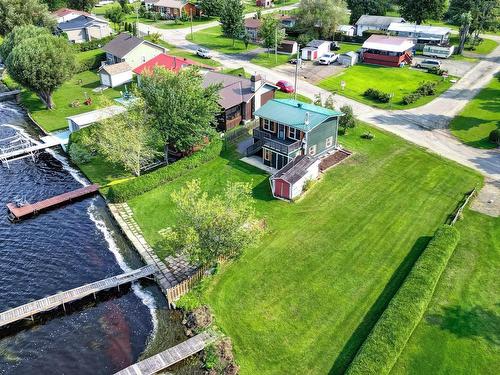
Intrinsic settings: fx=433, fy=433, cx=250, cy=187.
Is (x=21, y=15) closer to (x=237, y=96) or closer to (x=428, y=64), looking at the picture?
(x=237, y=96)

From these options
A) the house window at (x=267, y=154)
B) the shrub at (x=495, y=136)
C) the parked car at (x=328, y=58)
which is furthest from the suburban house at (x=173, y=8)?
the shrub at (x=495, y=136)

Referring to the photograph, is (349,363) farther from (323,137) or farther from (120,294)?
(323,137)

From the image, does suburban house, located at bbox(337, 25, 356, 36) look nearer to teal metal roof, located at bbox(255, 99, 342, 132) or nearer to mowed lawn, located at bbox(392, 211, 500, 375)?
teal metal roof, located at bbox(255, 99, 342, 132)

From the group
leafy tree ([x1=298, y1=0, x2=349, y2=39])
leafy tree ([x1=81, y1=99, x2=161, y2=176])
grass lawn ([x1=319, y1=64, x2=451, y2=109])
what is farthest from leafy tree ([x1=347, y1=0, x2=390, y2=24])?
leafy tree ([x1=81, y1=99, x2=161, y2=176])

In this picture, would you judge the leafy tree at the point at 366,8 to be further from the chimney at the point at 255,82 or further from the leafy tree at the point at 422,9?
the chimney at the point at 255,82

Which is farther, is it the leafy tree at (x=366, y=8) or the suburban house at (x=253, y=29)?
the leafy tree at (x=366, y=8)

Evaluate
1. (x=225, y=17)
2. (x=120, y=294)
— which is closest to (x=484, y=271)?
(x=120, y=294)

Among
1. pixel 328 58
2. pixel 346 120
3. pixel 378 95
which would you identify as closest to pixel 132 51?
pixel 328 58
